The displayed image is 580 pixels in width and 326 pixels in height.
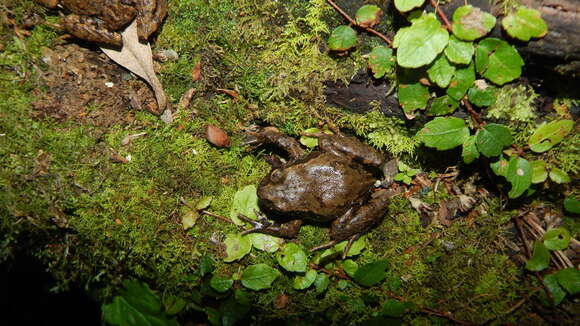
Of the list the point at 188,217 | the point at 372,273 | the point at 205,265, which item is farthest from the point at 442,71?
the point at 205,265

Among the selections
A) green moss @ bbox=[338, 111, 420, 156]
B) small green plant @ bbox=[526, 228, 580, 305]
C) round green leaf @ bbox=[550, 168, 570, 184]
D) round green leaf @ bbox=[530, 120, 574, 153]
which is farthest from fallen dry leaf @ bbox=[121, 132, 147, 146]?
small green plant @ bbox=[526, 228, 580, 305]

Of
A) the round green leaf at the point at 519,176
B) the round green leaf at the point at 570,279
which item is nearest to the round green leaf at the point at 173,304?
the round green leaf at the point at 519,176

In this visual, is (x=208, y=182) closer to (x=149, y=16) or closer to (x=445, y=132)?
(x=149, y=16)

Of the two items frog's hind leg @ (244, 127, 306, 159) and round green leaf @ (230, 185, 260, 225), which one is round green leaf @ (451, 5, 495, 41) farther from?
round green leaf @ (230, 185, 260, 225)

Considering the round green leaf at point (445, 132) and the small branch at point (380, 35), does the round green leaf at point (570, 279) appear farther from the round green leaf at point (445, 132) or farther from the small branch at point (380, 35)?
the small branch at point (380, 35)

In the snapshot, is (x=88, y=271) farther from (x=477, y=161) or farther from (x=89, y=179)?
(x=477, y=161)

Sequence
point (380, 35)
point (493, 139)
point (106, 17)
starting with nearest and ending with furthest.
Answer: point (493, 139) → point (380, 35) → point (106, 17)

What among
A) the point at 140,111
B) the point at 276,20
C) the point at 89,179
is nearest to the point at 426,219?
the point at 276,20
